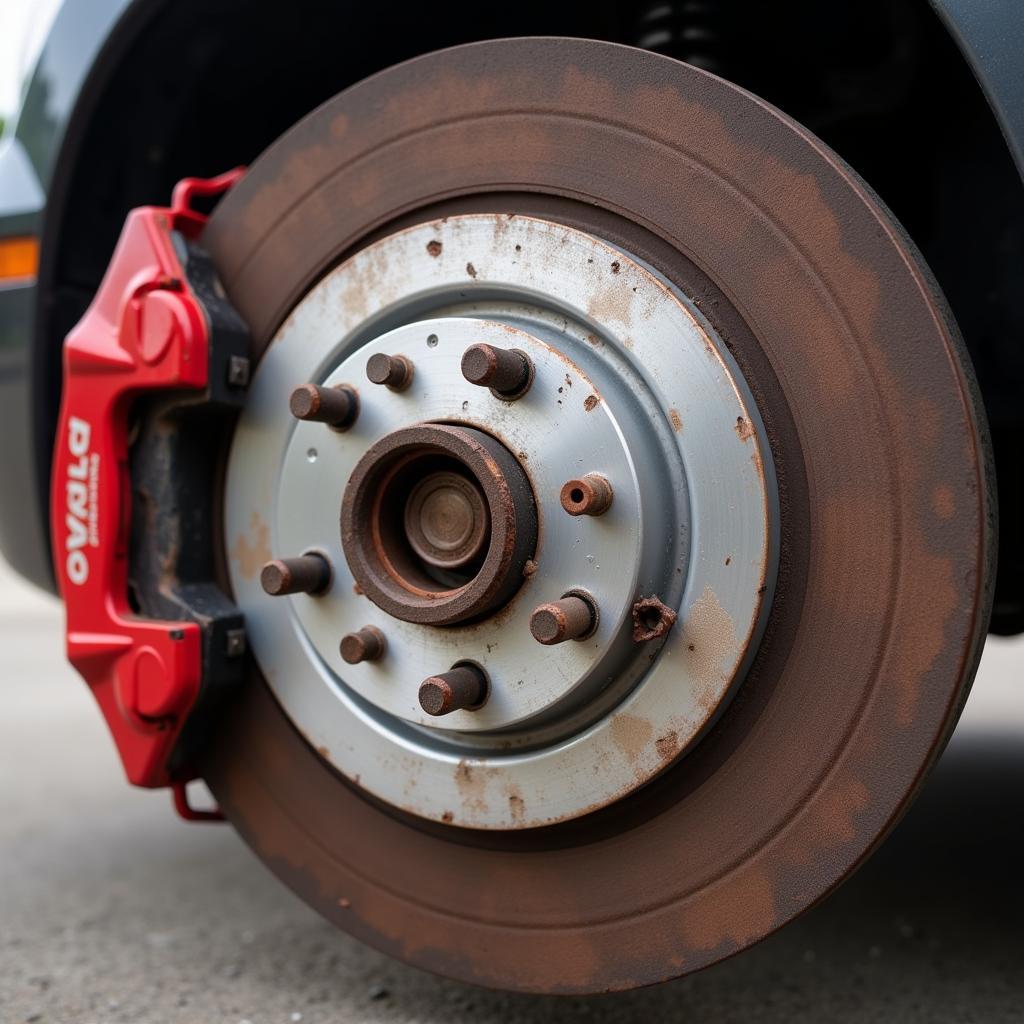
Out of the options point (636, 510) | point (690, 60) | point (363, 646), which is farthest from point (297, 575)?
point (690, 60)

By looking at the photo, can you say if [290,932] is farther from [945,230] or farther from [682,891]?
[945,230]

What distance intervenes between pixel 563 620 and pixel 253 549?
38 cm

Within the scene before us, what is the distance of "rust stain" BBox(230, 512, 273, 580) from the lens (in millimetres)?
1021

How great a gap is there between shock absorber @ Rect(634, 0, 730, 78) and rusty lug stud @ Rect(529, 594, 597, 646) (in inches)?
23.3

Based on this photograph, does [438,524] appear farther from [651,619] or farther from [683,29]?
[683,29]

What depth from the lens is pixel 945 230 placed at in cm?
117

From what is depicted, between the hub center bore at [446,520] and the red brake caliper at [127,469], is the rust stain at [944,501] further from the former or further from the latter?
the red brake caliper at [127,469]

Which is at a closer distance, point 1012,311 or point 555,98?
point 555,98

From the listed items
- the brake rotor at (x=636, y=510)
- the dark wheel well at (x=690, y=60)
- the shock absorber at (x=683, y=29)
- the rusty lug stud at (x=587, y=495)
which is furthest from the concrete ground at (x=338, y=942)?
the shock absorber at (x=683, y=29)

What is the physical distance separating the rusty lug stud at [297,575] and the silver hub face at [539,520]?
0.04ft

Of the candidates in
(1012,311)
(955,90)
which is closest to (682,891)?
(1012,311)

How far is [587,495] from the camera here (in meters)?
0.79

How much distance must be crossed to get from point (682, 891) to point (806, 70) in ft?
2.87

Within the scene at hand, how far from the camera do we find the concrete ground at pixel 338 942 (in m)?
1.00
